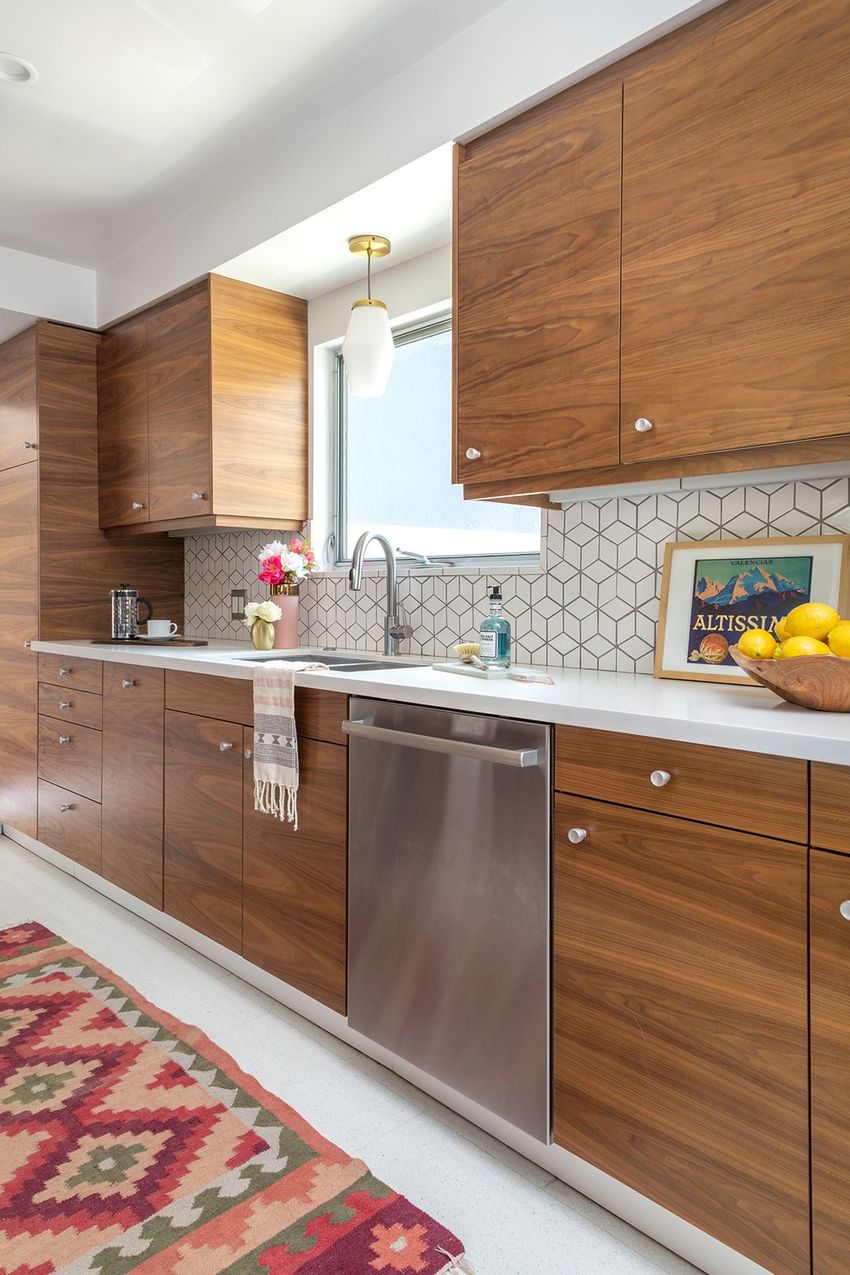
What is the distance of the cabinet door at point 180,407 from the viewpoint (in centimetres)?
295

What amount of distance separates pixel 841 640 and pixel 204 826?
182cm

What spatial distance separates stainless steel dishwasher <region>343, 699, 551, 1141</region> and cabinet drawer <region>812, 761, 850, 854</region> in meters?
0.48

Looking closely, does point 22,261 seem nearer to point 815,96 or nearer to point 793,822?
point 815,96

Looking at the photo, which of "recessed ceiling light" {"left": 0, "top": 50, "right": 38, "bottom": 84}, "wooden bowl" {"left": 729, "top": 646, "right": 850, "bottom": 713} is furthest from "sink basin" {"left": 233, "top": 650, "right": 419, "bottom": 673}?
"recessed ceiling light" {"left": 0, "top": 50, "right": 38, "bottom": 84}

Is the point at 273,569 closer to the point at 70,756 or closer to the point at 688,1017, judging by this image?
the point at 70,756

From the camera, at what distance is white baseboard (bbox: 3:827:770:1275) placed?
1.29 meters

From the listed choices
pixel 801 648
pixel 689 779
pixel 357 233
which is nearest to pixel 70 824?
pixel 357 233

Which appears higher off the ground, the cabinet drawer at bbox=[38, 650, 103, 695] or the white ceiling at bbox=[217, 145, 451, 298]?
the white ceiling at bbox=[217, 145, 451, 298]

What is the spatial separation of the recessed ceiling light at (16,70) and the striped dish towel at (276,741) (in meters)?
1.77

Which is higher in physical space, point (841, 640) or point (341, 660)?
point (841, 640)

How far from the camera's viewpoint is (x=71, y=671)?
3193 millimetres

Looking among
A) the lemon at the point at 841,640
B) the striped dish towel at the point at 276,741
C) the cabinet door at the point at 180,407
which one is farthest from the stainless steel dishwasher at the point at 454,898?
the cabinet door at the point at 180,407

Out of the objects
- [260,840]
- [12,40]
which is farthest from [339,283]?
[260,840]

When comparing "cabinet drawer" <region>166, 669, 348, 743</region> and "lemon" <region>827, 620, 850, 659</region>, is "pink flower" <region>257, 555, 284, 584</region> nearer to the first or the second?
"cabinet drawer" <region>166, 669, 348, 743</region>
